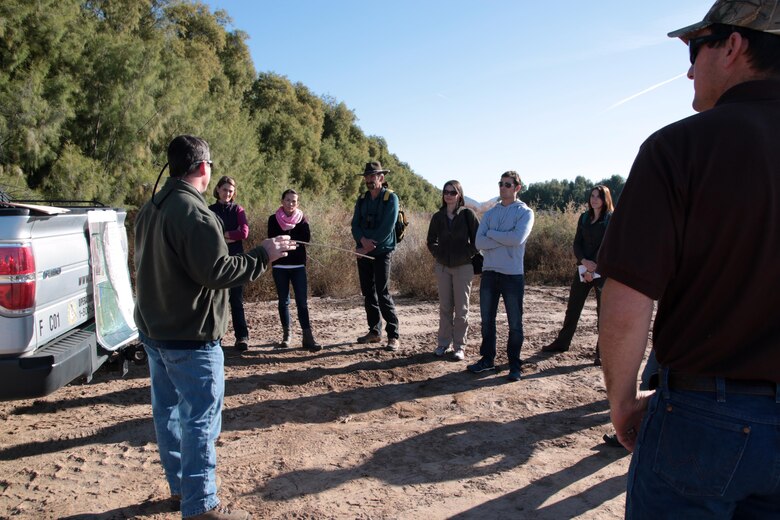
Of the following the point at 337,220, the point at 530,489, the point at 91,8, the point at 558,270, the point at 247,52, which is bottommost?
the point at 530,489

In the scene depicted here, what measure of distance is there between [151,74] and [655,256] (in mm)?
12629

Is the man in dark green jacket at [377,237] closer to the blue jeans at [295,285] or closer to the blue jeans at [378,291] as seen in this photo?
the blue jeans at [378,291]

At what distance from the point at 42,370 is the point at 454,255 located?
4.12m

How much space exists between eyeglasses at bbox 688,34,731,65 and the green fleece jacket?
84.9 inches

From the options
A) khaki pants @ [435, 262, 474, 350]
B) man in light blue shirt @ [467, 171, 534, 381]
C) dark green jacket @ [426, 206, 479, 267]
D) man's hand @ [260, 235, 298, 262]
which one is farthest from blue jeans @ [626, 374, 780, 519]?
khaki pants @ [435, 262, 474, 350]

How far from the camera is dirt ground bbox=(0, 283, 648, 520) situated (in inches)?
135

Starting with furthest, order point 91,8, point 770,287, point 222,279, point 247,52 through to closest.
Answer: point 247,52
point 91,8
point 222,279
point 770,287

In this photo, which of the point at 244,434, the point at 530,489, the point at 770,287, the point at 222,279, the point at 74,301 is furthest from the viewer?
the point at 244,434

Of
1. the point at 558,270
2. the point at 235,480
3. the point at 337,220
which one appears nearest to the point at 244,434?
the point at 235,480

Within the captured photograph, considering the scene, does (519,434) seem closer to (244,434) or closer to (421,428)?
(421,428)

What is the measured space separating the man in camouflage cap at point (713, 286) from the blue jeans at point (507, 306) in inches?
171

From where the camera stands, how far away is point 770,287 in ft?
4.52

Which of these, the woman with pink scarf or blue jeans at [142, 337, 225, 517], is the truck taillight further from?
the woman with pink scarf

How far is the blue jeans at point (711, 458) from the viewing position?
4.44 ft
